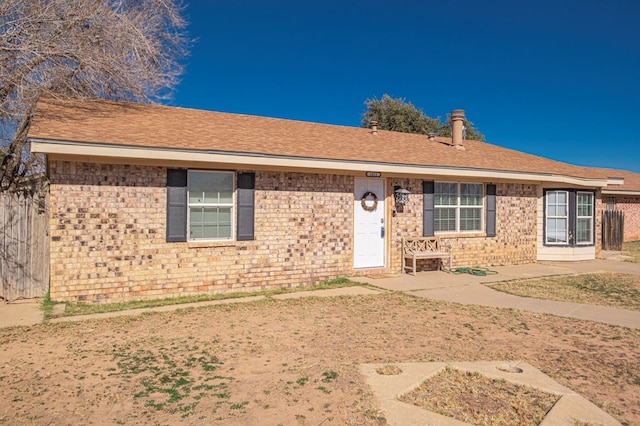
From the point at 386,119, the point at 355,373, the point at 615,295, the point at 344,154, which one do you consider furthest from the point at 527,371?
the point at 386,119

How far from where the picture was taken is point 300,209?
10109mm

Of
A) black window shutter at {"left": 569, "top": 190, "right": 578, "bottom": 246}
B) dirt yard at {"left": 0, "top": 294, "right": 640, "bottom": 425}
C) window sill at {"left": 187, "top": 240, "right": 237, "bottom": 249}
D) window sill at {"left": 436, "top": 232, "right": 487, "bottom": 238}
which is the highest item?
black window shutter at {"left": 569, "top": 190, "right": 578, "bottom": 246}

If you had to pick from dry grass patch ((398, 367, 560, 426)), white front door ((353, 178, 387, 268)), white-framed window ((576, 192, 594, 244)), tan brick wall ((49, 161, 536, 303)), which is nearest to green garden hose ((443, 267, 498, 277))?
tan brick wall ((49, 161, 536, 303))

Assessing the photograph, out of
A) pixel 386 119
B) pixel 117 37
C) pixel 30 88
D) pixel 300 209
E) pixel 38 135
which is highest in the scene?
pixel 386 119

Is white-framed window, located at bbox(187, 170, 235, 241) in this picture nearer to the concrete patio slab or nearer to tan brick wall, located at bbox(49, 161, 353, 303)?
tan brick wall, located at bbox(49, 161, 353, 303)

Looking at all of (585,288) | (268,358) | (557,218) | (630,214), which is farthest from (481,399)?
(630,214)

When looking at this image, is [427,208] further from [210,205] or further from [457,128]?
[210,205]

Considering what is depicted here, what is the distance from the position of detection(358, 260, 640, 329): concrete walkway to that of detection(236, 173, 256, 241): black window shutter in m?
2.87

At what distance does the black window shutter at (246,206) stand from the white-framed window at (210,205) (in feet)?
0.56

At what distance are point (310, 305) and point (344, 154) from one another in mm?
3889

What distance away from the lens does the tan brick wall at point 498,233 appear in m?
11.8

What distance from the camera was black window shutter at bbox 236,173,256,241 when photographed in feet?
30.6

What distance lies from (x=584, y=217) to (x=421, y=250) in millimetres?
6771

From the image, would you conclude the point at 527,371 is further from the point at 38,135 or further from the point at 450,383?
the point at 38,135
